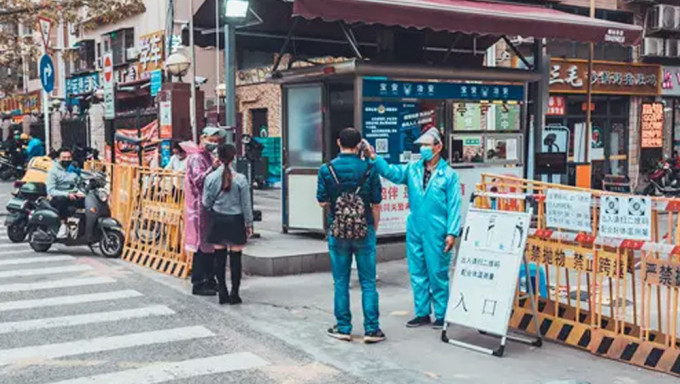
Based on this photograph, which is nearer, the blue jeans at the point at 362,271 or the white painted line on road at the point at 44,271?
the blue jeans at the point at 362,271

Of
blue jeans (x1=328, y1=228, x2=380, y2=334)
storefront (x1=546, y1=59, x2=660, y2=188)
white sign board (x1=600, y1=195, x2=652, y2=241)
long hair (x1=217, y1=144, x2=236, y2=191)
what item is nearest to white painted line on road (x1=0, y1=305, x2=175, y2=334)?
long hair (x1=217, y1=144, x2=236, y2=191)

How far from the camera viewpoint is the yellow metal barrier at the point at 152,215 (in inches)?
396

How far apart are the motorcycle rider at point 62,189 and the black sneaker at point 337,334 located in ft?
19.8

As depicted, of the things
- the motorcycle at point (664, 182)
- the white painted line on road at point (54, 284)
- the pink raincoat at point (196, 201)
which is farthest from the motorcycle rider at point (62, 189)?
the motorcycle at point (664, 182)

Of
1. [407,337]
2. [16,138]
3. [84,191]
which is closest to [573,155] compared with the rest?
[84,191]

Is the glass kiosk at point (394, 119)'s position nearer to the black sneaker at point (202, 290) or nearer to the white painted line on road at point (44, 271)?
the black sneaker at point (202, 290)

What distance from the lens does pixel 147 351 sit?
6387 mm

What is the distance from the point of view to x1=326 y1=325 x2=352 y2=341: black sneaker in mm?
6746

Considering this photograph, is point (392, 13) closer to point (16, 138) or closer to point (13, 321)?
point (13, 321)

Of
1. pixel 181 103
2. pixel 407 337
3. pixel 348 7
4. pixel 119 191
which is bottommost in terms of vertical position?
pixel 407 337

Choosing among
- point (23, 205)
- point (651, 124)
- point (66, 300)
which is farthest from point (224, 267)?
point (651, 124)

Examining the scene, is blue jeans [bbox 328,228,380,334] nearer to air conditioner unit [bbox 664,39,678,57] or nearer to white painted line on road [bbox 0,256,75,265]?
white painted line on road [bbox 0,256,75,265]

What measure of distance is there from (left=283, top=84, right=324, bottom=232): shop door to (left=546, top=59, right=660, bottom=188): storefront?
40.6 feet

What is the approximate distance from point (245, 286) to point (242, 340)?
98.7 inches
